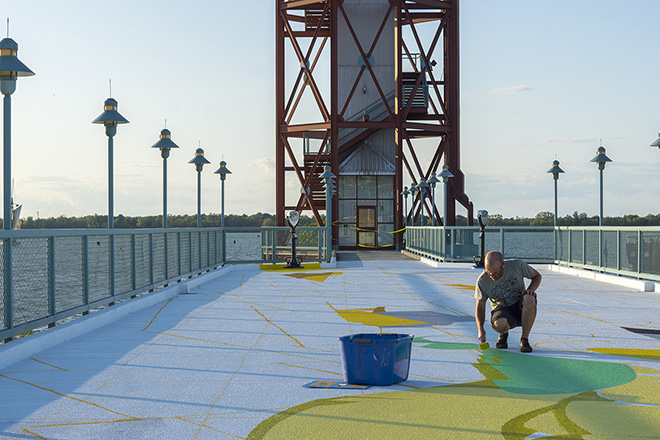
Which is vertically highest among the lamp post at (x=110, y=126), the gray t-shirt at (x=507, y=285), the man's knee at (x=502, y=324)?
the lamp post at (x=110, y=126)

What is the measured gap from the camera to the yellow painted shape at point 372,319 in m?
11.8

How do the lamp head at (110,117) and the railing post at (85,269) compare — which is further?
the lamp head at (110,117)

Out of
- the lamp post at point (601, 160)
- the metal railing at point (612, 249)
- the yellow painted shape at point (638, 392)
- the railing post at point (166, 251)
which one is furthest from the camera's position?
the lamp post at point (601, 160)

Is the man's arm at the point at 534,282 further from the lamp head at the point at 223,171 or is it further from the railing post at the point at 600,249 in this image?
the lamp head at the point at 223,171

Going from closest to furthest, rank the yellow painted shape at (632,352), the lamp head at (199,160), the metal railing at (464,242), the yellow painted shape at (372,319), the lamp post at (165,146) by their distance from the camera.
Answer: the yellow painted shape at (632,352) < the yellow painted shape at (372,319) < the lamp post at (165,146) < the lamp head at (199,160) < the metal railing at (464,242)

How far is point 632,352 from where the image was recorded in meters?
9.08

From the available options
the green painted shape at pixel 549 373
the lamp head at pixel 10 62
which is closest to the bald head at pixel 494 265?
the green painted shape at pixel 549 373

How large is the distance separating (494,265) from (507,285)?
0.43 meters

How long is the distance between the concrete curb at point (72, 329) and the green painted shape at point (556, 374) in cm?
528

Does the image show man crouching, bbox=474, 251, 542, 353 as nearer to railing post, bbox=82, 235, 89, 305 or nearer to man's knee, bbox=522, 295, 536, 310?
man's knee, bbox=522, 295, 536, 310

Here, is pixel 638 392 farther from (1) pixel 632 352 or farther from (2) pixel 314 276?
(2) pixel 314 276

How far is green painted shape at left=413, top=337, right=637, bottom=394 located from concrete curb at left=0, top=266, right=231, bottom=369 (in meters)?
5.18

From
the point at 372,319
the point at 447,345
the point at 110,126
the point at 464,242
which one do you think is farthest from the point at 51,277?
the point at 464,242

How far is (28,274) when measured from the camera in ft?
32.2
